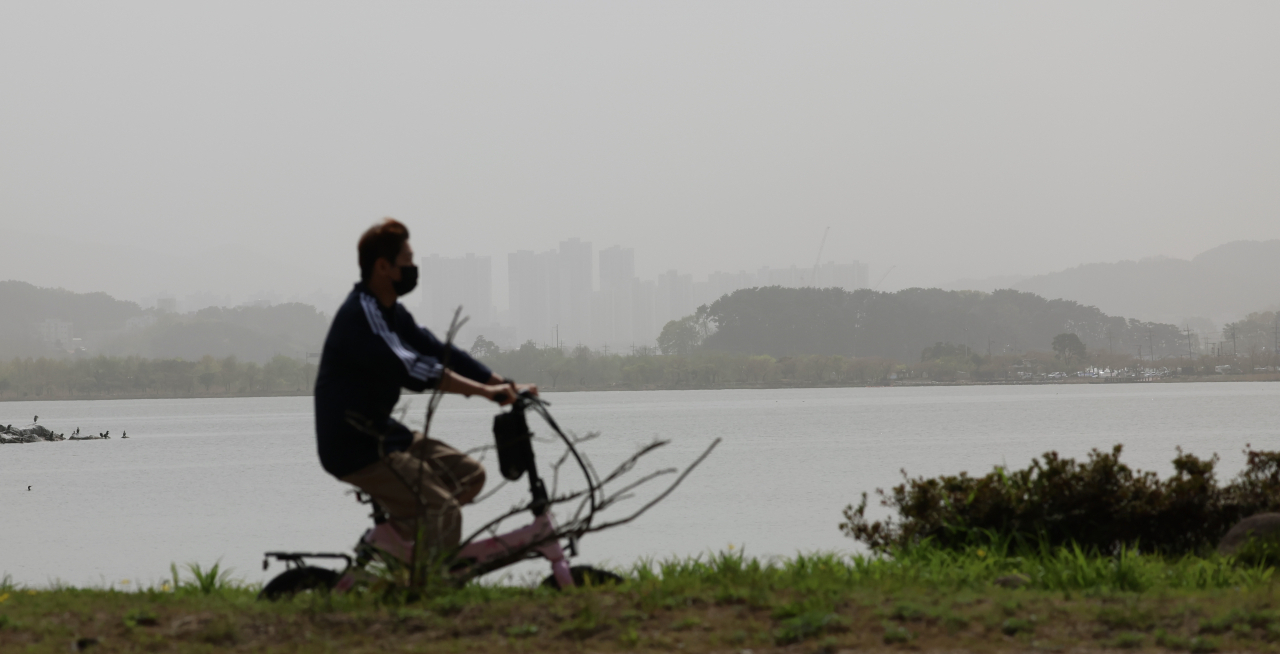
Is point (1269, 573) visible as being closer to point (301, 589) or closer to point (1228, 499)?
point (1228, 499)

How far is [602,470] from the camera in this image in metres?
37.0

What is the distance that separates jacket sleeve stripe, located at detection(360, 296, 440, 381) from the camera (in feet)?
15.9

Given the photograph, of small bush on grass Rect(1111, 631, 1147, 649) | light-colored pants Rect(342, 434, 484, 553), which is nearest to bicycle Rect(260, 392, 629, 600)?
light-colored pants Rect(342, 434, 484, 553)

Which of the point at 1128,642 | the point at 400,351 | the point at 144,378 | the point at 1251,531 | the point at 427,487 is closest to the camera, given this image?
the point at 1128,642

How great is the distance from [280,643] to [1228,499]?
6.97 metres

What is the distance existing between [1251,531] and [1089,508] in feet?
3.51

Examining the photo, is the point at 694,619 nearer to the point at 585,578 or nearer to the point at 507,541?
the point at 585,578

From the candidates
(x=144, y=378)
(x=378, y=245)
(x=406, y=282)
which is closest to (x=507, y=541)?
(x=406, y=282)

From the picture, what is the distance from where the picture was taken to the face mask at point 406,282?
203 inches

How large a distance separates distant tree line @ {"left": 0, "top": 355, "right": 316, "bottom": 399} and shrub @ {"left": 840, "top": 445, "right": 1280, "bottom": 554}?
180 m

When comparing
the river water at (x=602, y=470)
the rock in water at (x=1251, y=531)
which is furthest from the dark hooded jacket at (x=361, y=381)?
the rock in water at (x=1251, y=531)

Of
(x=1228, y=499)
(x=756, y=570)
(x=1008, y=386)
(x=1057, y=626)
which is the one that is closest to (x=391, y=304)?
(x=756, y=570)

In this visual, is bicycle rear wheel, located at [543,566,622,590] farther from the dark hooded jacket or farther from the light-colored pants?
the dark hooded jacket

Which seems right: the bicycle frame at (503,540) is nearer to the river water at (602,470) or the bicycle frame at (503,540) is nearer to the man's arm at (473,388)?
the man's arm at (473,388)
